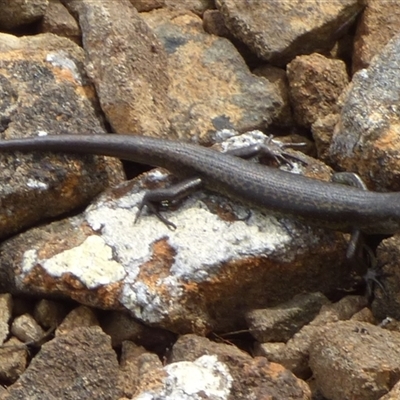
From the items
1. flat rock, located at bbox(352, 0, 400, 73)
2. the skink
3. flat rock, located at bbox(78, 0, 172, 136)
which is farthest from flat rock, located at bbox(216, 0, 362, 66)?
the skink

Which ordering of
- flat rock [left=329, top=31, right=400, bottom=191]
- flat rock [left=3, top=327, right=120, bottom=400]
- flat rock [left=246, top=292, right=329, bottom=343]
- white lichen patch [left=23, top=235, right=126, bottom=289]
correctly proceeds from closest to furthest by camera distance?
flat rock [left=3, top=327, right=120, bottom=400]
flat rock [left=246, top=292, right=329, bottom=343]
white lichen patch [left=23, top=235, right=126, bottom=289]
flat rock [left=329, top=31, right=400, bottom=191]

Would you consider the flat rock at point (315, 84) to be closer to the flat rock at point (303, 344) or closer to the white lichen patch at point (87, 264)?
the flat rock at point (303, 344)

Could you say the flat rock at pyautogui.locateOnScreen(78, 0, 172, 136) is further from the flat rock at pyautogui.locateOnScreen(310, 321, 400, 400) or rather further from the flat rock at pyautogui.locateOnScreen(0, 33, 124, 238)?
the flat rock at pyautogui.locateOnScreen(310, 321, 400, 400)

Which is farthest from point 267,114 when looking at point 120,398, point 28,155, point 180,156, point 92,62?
point 120,398

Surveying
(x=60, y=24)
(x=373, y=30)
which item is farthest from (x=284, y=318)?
(x=60, y=24)

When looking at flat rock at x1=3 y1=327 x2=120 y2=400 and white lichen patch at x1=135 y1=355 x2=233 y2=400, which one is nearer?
white lichen patch at x1=135 y1=355 x2=233 y2=400

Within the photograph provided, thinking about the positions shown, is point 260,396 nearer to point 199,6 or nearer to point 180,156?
point 180,156

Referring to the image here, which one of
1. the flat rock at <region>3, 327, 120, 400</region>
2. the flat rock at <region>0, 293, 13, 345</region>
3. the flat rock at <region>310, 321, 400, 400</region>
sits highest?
the flat rock at <region>310, 321, 400, 400</region>

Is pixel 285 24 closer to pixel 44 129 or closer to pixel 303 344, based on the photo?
pixel 44 129
